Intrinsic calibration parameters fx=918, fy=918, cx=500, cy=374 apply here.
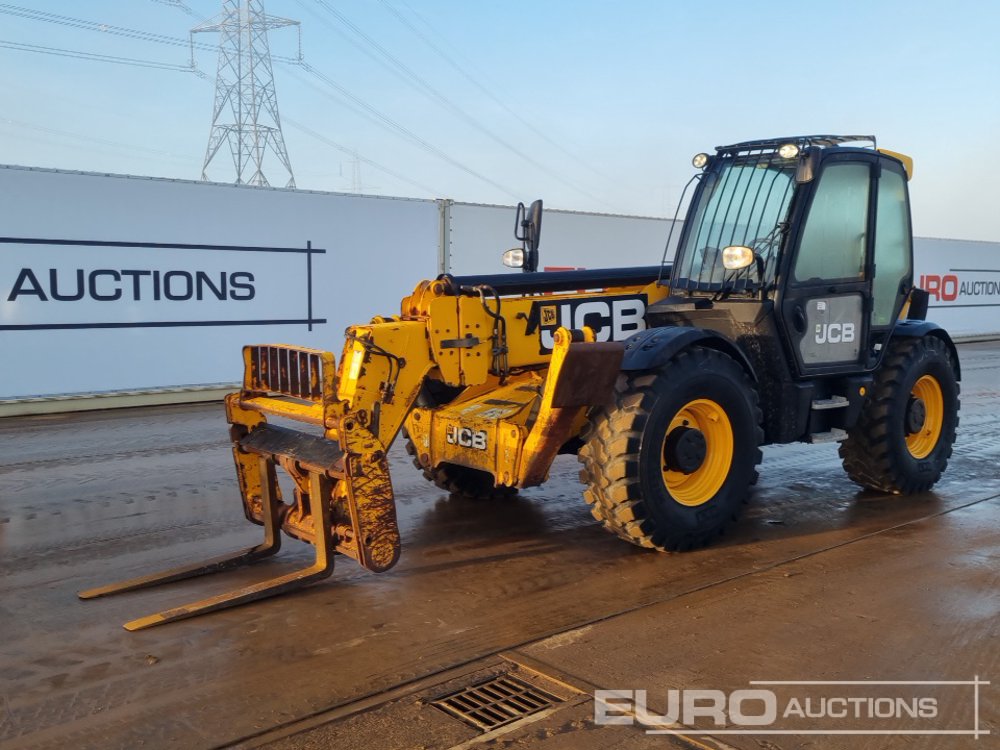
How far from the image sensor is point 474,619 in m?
4.23

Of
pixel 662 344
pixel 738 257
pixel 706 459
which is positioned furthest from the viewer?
pixel 706 459

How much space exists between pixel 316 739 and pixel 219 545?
246 cm

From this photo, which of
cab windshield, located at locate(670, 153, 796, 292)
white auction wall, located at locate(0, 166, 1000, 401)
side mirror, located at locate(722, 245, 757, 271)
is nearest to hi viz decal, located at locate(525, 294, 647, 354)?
cab windshield, located at locate(670, 153, 796, 292)

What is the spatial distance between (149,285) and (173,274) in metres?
0.32

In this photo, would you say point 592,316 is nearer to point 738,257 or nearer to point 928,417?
point 738,257

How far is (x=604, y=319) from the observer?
19.7 ft

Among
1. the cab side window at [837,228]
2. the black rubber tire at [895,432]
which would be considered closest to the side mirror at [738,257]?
the cab side window at [837,228]

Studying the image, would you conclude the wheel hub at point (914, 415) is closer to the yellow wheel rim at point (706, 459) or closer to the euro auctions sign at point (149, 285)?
the yellow wheel rim at point (706, 459)

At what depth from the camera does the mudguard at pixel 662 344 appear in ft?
16.4

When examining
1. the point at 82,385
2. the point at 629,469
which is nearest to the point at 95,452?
the point at 82,385

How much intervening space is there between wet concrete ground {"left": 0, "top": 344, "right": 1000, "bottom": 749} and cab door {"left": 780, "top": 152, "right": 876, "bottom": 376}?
3.67 ft
